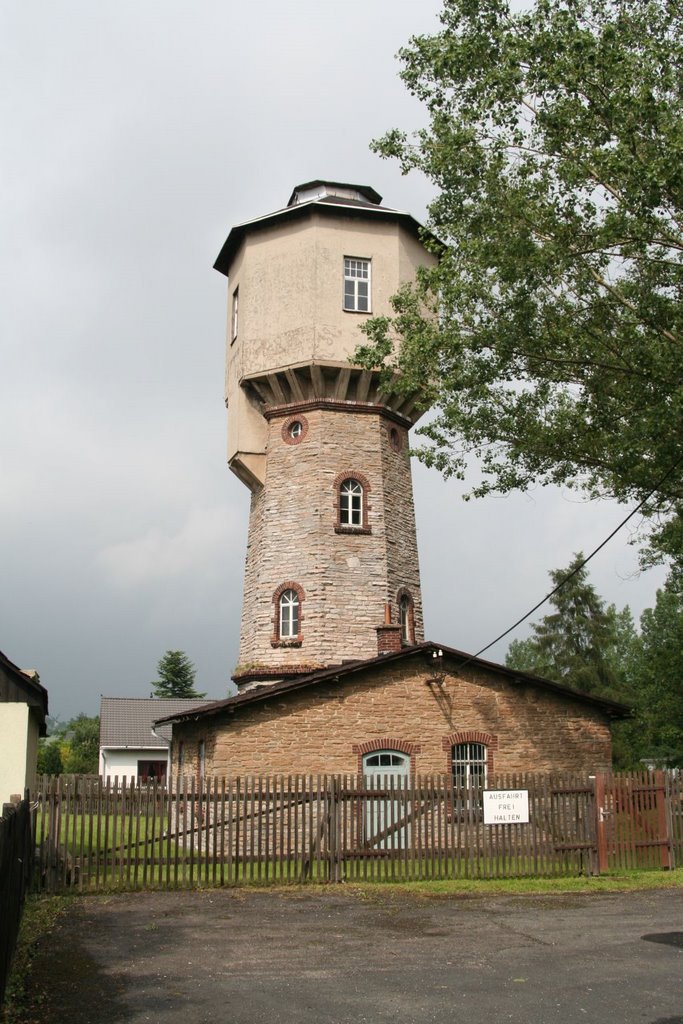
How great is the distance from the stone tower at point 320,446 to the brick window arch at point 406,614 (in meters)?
0.03

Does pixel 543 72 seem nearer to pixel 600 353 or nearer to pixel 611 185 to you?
pixel 611 185

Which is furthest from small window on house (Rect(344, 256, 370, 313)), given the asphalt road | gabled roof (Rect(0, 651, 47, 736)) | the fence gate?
the asphalt road

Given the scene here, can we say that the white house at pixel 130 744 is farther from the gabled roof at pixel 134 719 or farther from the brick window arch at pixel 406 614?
the brick window arch at pixel 406 614

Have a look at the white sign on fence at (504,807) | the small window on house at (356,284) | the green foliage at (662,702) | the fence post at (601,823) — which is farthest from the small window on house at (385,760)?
the green foliage at (662,702)

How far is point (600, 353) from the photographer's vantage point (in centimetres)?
1767

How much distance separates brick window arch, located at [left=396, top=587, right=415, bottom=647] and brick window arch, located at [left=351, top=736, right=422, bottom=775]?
4.47m

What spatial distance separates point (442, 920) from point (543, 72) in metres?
12.4

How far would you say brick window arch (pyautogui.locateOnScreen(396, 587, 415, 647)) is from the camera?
25250 millimetres

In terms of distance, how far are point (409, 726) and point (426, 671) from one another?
3.87ft

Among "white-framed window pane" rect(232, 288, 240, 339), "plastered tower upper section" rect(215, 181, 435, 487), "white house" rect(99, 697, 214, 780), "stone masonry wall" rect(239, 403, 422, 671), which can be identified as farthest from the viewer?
"white house" rect(99, 697, 214, 780)

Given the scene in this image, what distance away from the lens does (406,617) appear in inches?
1003

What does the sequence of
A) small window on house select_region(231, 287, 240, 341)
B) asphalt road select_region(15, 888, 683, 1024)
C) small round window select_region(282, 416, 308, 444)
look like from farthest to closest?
small window on house select_region(231, 287, 240, 341)
small round window select_region(282, 416, 308, 444)
asphalt road select_region(15, 888, 683, 1024)

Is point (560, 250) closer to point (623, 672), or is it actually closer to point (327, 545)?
point (327, 545)

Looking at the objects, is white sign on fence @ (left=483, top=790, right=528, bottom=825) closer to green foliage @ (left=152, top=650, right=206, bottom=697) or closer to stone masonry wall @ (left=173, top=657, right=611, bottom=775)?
stone masonry wall @ (left=173, top=657, right=611, bottom=775)
